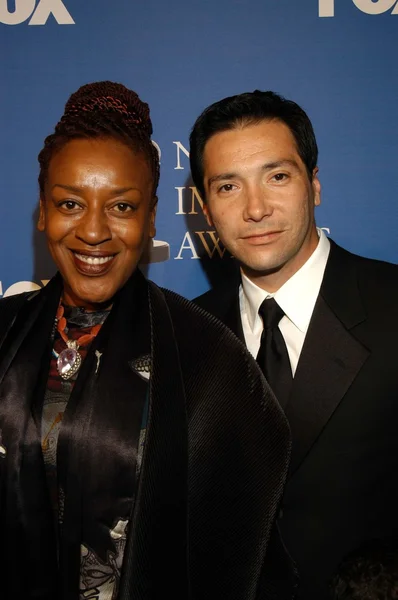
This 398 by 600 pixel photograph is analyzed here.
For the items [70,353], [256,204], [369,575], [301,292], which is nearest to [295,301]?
[301,292]

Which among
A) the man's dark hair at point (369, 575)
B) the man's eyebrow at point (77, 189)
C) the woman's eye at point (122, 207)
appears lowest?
the man's dark hair at point (369, 575)

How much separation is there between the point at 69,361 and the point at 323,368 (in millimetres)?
591

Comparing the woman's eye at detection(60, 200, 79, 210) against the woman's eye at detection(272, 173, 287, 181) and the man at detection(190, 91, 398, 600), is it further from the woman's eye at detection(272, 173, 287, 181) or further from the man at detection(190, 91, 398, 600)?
the woman's eye at detection(272, 173, 287, 181)

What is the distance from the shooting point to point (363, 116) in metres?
2.16

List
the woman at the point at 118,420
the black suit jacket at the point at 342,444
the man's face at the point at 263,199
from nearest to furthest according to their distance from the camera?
the woman at the point at 118,420 < the black suit jacket at the point at 342,444 < the man's face at the point at 263,199

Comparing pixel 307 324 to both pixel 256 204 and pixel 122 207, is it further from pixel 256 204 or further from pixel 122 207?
pixel 122 207

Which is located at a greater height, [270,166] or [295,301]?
[270,166]

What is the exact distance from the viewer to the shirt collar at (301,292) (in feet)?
5.44

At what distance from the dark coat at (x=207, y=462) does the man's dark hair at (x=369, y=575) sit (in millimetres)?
275

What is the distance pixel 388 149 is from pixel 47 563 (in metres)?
1.62

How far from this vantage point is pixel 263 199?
1634 millimetres

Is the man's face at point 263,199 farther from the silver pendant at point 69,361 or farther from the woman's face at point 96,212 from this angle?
the silver pendant at point 69,361

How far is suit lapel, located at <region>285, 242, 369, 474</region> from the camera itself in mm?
1531

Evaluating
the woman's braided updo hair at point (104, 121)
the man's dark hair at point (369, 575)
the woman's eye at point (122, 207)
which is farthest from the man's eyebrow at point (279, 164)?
the man's dark hair at point (369, 575)
